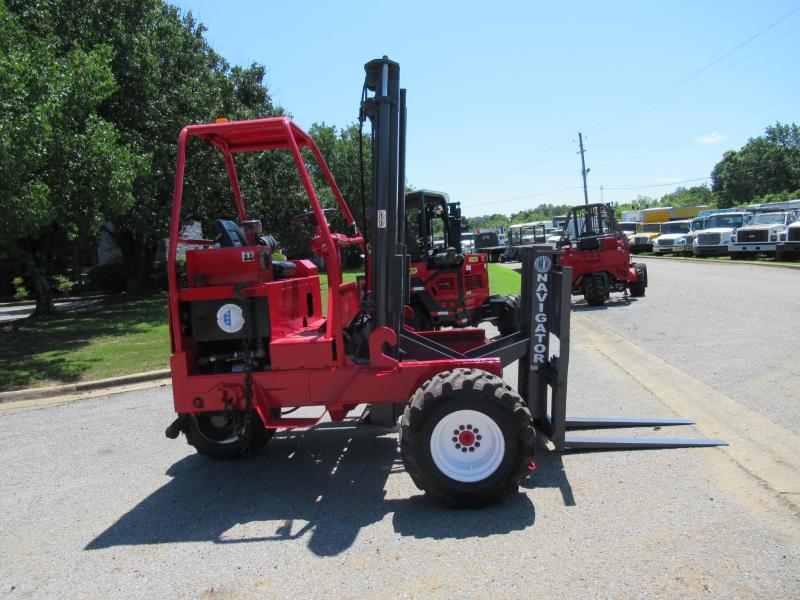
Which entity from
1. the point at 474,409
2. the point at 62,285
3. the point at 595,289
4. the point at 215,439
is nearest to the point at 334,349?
the point at 474,409

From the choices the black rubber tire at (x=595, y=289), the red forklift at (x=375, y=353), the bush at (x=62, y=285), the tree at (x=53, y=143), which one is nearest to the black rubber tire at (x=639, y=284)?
the black rubber tire at (x=595, y=289)

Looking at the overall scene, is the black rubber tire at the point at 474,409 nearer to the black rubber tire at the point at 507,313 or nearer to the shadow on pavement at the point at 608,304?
the black rubber tire at the point at 507,313

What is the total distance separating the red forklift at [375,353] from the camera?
13.9 feet

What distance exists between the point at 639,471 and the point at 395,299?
2.30 m

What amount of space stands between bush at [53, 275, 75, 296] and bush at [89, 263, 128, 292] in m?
1.15

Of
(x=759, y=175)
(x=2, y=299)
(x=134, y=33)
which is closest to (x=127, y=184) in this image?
(x=134, y=33)

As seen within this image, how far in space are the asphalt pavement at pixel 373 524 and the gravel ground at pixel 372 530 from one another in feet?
0.04

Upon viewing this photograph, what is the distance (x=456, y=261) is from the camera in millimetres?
11445

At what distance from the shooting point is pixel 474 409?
14.0 ft

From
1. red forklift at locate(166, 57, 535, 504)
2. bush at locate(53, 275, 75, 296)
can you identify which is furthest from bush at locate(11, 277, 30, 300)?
red forklift at locate(166, 57, 535, 504)

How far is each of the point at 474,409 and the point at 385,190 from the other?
1.82m

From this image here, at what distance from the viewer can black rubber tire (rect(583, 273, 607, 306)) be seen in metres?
15.6

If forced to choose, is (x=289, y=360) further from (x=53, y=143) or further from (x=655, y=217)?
(x=655, y=217)

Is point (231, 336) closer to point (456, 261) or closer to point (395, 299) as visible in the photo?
point (395, 299)
